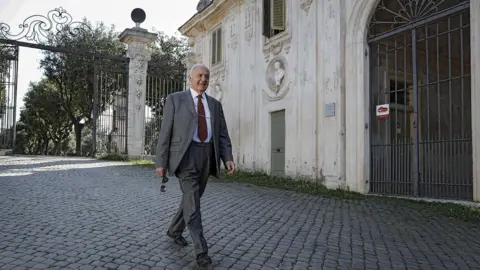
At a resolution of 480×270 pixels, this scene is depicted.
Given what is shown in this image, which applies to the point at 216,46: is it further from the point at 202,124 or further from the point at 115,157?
the point at 202,124

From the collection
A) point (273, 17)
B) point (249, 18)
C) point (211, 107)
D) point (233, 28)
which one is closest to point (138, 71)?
point (233, 28)

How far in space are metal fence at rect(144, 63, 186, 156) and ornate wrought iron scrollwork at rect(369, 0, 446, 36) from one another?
11.2 metres

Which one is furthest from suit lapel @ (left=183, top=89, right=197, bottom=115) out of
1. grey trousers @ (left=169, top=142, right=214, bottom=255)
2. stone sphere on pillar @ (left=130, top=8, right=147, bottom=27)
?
stone sphere on pillar @ (left=130, top=8, right=147, bottom=27)

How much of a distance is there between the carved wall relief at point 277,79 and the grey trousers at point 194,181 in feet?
26.3

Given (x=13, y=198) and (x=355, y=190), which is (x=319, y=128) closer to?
(x=355, y=190)

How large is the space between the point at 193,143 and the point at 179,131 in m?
0.17

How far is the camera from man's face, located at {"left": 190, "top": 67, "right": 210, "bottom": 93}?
3.95 meters

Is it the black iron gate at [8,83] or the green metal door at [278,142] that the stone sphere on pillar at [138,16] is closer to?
the black iron gate at [8,83]

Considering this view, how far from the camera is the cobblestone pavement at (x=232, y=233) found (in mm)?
3779

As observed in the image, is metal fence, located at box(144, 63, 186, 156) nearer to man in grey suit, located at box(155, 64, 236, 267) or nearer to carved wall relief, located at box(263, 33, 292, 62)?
carved wall relief, located at box(263, 33, 292, 62)

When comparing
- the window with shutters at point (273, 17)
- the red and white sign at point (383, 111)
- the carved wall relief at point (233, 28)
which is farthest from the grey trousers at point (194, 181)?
the carved wall relief at point (233, 28)

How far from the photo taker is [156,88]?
1928 cm

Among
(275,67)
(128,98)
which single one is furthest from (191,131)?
(128,98)

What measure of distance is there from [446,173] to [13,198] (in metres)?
7.81
